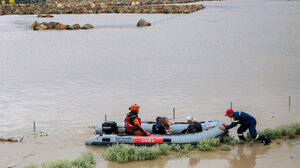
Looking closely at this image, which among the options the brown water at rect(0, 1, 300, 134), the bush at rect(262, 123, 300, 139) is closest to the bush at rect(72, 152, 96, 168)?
the brown water at rect(0, 1, 300, 134)

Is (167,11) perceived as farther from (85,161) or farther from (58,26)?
(85,161)

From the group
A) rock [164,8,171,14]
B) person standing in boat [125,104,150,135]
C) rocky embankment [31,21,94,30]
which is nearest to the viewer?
person standing in boat [125,104,150,135]

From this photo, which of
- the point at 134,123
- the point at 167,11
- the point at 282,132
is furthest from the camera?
the point at 167,11

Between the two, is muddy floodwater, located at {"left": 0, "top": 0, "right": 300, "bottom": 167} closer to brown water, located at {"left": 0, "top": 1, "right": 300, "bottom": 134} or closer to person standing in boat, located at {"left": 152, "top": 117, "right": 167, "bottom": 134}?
brown water, located at {"left": 0, "top": 1, "right": 300, "bottom": 134}

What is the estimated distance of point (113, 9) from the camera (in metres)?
85.6

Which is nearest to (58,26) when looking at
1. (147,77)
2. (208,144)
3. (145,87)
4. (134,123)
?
(147,77)

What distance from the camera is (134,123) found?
1160cm

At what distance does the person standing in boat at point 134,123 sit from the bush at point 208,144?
5.16ft

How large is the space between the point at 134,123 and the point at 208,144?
85.9 inches

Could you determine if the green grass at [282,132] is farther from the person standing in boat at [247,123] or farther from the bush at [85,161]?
the bush at [85,161]

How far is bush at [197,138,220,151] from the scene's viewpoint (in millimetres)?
11006

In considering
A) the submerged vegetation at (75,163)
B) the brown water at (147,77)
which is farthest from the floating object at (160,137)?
the brown water at (147,77)

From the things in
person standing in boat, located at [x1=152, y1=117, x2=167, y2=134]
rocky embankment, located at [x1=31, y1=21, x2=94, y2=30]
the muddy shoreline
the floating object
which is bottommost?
the muddy shoreline

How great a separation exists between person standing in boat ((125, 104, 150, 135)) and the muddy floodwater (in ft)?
3.48
